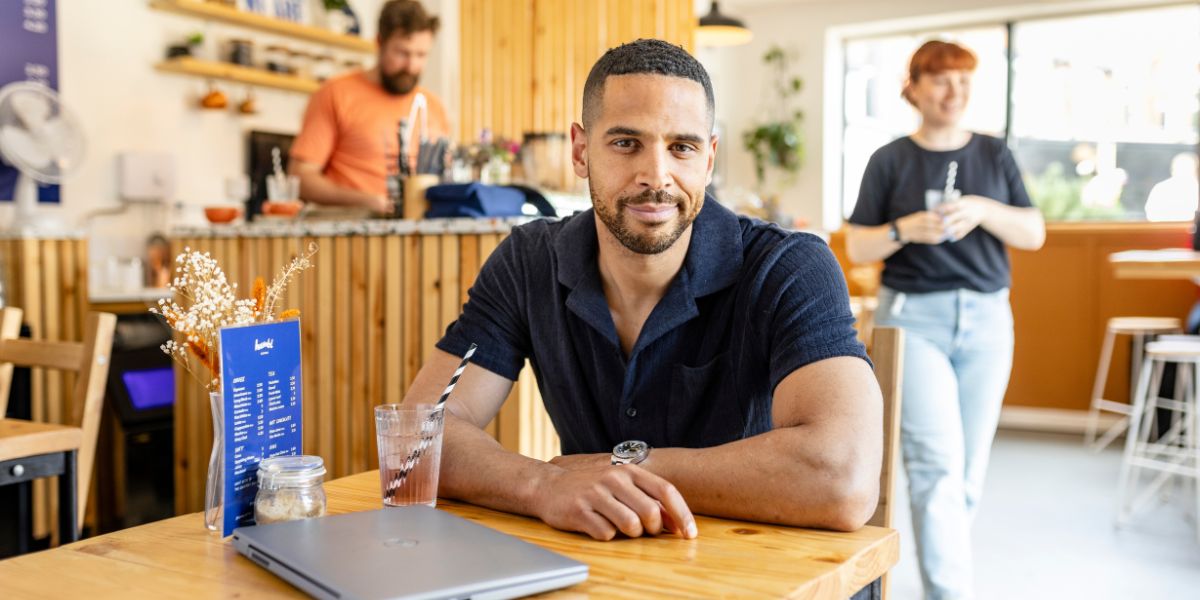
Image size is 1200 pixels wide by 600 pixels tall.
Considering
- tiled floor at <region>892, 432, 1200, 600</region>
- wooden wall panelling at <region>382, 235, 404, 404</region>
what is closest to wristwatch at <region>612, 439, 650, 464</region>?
wooden wall panelling at <region>382, 235, 404, 404</region>

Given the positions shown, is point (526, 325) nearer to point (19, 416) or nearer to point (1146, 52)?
point (19, 416)

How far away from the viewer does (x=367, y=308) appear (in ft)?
10.5

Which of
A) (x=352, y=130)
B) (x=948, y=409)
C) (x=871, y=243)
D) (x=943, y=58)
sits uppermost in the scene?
(x=943, y=58)

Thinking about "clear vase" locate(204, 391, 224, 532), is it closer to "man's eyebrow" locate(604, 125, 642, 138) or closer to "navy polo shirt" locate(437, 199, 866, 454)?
"navy polo shirt" locate(437, 199, 866, 454)

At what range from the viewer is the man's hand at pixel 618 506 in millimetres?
1136

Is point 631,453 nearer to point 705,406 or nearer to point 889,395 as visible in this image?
point 705,406

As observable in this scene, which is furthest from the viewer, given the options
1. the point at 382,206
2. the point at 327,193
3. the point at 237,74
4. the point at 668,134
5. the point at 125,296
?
the point at 237,74

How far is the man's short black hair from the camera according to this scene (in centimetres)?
151

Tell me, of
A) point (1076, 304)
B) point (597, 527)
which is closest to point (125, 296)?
point (597, 527)

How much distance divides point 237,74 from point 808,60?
15.4ft

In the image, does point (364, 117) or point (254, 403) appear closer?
point (254, 403)

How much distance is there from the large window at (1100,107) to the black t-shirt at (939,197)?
3.71 meters

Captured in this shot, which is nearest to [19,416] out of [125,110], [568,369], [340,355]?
[340,355]

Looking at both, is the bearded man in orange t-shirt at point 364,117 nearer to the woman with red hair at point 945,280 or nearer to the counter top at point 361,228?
the counter top at point 361,228
